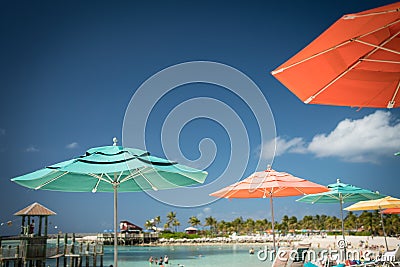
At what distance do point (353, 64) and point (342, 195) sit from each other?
763 cm

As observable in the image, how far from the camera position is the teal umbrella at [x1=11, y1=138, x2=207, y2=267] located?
14.0ft

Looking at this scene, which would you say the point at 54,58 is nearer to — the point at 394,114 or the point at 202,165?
the point at 394,114

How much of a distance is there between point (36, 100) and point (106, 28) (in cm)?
3296

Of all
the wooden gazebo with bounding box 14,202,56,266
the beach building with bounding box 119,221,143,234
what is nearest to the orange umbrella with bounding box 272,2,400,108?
the wooden gazebo with bounding box 14,202,56,266

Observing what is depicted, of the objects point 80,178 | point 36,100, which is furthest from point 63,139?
point 80,178

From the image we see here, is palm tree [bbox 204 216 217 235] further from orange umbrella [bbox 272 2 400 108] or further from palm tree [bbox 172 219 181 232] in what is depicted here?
orange umbrella [bbox 272 2 400 108]

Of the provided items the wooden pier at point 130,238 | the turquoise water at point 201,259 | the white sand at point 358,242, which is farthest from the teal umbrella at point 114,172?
the wooden pier at point 130,238

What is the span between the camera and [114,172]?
4488mm

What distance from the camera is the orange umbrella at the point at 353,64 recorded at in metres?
2.58

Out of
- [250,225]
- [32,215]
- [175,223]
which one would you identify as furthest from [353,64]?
[175,223]

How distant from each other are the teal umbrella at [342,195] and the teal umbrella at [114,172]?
5.54m

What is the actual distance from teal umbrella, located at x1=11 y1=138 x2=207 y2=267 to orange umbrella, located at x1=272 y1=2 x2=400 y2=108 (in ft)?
6.12

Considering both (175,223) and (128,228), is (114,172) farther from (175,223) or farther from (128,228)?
(175,223)

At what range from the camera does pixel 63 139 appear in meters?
109
